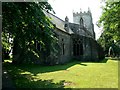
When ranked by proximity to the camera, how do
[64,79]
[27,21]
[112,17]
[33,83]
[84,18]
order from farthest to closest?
[84,18], [112,17], [64,79], [33,83], [27,21]

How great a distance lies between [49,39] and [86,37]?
1146 inches

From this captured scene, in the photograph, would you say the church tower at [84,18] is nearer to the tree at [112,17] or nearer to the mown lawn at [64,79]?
the tree at [112,17]

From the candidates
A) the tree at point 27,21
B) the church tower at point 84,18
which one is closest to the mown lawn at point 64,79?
the tree at point 27,21

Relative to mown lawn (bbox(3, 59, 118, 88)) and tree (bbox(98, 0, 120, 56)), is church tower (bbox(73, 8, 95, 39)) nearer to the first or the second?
tree (bbox(98, 0, 120, 56))

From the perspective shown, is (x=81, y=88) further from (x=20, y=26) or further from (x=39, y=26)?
(x=20, y=26)

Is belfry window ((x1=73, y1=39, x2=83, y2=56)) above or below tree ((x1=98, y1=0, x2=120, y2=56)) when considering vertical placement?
below

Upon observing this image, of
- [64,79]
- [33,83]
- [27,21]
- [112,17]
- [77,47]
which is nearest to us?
[27,21]

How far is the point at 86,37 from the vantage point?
134 ft

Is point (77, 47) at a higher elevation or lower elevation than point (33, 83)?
higher

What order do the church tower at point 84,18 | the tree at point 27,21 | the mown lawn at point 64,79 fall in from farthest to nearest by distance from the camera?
the church tower at point 84,18, the mown lawn at point 64,79, the tree at point 27,21

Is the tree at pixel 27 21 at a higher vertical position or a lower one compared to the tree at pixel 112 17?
lower

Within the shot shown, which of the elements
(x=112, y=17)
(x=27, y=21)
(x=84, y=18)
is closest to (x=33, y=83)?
(x=27, y=21)

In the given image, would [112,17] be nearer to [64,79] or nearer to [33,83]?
[64,79]

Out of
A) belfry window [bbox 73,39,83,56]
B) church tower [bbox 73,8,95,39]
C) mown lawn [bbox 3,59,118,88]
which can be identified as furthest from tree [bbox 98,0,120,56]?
church tower [bbox 73,8,95,39]
